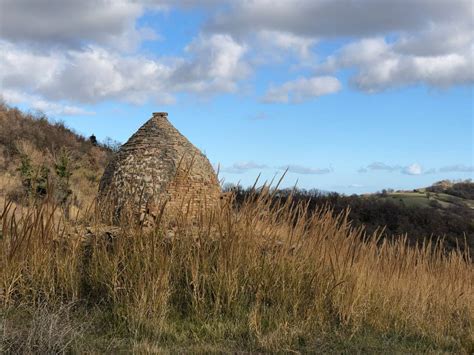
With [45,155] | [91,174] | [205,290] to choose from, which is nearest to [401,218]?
[91,174]

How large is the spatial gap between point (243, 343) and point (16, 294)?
8.65ft

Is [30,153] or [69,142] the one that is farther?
[69,142]

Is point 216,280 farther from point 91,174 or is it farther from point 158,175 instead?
point 91,174

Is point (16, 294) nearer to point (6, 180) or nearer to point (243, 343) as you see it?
point (243, 343)

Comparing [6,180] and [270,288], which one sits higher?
[6,180]

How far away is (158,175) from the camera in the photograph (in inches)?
301

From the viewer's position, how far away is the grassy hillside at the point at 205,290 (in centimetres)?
491

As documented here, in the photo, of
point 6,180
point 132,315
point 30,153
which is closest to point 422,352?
point 132,315

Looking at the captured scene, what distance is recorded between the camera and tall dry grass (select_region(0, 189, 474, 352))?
5215 mm

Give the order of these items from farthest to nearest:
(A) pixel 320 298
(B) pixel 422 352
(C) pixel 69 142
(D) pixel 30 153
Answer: (C) pixel 69 142
(D) pixel 30 153
(A) pixel 320 298
(B) pixel 422 352

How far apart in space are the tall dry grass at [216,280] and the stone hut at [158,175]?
22.9 inches

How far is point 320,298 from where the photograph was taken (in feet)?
19.5

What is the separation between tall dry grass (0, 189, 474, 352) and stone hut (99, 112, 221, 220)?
58 cm

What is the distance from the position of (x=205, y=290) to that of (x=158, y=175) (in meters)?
2.37
